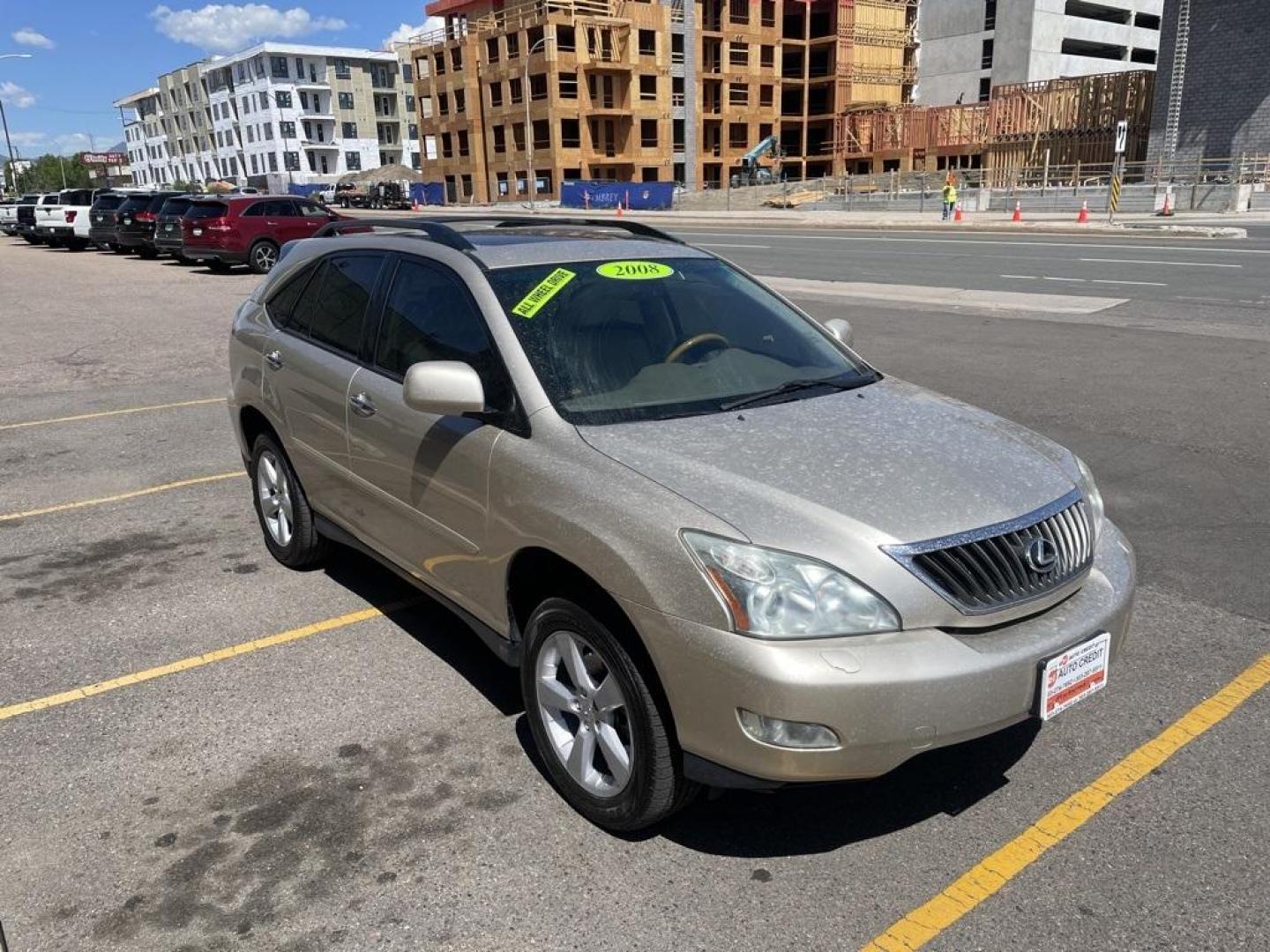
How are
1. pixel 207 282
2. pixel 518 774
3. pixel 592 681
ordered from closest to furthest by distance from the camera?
pixel 592 681 → pixel 518 774 → pixel 207 282

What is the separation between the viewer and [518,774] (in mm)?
3342

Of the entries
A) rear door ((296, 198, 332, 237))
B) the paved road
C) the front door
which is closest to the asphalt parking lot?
the front door

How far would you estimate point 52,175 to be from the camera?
145 m

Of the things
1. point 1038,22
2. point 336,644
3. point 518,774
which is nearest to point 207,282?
point 336,644

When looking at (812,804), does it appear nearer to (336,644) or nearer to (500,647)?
(500,647)

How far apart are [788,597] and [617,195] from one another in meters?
56.8

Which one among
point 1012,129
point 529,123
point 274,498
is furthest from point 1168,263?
point 529,123

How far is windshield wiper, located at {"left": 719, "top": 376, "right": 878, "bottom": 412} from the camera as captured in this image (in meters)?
3.48

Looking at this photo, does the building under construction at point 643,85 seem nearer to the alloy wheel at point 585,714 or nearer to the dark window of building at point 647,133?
the dark window of building at point 647,133

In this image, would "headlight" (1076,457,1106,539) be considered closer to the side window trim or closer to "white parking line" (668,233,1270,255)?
the side window trim

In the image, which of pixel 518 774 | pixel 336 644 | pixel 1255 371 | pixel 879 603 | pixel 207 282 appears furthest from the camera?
pixel 207 282

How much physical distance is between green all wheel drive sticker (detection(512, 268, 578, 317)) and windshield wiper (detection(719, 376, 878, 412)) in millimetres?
765

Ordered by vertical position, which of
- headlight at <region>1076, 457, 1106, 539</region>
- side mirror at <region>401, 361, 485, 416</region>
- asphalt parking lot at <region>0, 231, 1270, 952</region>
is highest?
side mirror at <region>401, 361, 485, 416</region>

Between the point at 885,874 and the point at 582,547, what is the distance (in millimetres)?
1274
